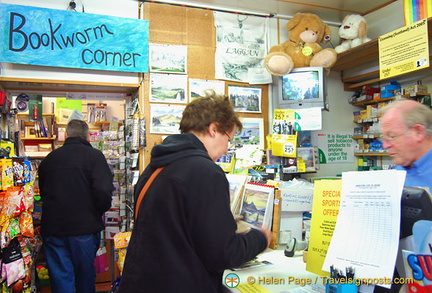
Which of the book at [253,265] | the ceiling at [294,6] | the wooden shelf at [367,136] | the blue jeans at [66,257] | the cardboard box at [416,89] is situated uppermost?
the ceiling at [294,6]

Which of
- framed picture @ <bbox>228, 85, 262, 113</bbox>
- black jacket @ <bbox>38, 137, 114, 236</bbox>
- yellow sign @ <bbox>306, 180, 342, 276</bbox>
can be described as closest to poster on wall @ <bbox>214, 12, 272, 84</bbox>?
framed picture @ <bbox>228, 85, 262, 113</bbox>

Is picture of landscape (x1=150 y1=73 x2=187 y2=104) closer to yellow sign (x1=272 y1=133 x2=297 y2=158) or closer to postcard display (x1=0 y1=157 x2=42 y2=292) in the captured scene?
yellow sign (x1=272 y1=133 x2=297 y2=158)

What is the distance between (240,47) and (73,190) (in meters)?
2.63

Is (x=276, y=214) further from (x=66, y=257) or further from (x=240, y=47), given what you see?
(x=240, y=47)

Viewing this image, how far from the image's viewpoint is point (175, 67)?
392 cm

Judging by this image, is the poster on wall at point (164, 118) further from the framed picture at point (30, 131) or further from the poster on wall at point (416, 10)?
the framed picture at point (30, 131)

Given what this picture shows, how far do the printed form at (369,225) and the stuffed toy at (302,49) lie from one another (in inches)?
115

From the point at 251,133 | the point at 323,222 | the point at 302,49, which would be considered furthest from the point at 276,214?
the point at 302,49

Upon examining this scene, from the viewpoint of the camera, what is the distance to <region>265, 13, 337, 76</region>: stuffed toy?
395 centimetres

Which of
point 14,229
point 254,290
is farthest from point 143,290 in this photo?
point 14,229

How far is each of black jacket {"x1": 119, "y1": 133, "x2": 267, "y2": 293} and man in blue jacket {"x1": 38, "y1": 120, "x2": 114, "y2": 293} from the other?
6.02 ft

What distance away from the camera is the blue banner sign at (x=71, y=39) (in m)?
3.31

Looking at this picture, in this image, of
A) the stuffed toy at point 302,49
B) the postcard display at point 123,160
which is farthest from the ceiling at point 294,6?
the postcard display at point 123,160

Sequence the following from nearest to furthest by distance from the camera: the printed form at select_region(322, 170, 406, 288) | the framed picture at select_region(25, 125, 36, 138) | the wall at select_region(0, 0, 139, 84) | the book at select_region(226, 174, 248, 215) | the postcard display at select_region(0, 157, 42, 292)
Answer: the printed form at select_region(322, 170, 406, 288), the book at select_region(226, 174, 248, 215), the postcard display at select_region(0, 157, 42, 292), the wall at select_region(0, 0, 139, 84), the framed picture at select_region(25, 125, 36, 138)
